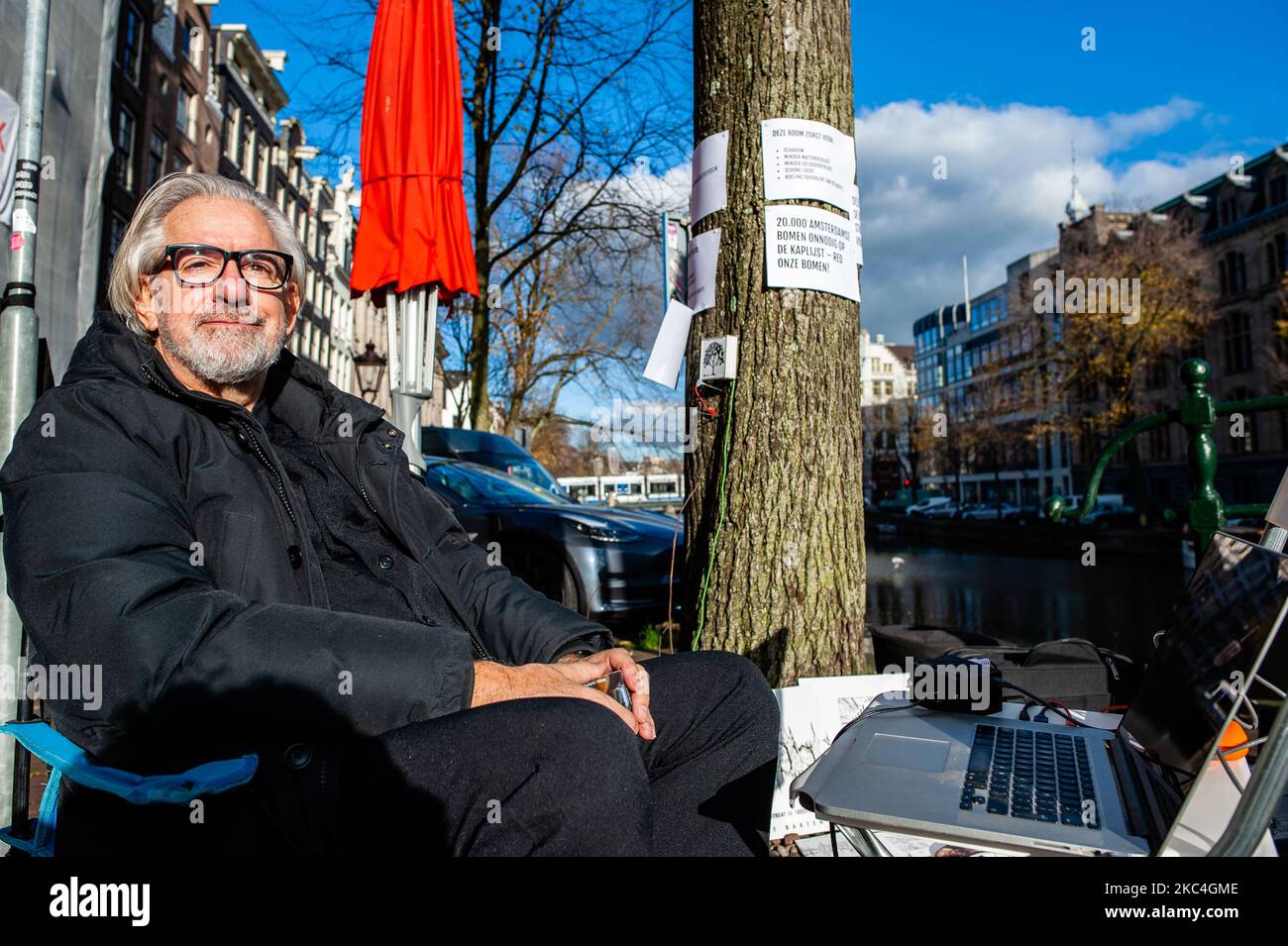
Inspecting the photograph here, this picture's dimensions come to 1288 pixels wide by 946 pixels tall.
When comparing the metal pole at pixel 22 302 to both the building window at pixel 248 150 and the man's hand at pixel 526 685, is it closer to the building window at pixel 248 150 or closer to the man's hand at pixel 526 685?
the man's hand at pixel 526 685

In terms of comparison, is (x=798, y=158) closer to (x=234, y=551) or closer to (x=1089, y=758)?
(x=1089, y=758)

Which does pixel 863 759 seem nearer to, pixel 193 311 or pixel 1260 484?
pixel 193 311

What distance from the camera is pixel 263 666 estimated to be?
1.34m

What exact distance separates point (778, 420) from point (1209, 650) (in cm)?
178

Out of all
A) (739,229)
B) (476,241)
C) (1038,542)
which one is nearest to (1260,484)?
(1038,542)

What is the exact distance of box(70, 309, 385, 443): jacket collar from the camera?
5.42 feet

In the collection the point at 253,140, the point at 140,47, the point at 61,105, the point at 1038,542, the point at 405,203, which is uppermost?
the point at 253,140

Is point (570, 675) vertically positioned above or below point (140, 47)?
below

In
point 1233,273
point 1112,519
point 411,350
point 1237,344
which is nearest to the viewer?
point 411,350

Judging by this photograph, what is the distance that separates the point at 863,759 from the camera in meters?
1.61

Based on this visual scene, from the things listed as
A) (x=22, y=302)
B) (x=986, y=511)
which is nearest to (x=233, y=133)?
(x=22, y=302)

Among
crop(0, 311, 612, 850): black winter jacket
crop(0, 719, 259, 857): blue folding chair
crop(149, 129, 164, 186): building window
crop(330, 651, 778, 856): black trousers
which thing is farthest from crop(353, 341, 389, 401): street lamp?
crop(330, 651, 778, 856): black trousers

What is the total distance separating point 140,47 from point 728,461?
84.5 feet

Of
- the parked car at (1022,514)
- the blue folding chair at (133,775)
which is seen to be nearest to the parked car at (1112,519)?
the parked car at (1022,514)
